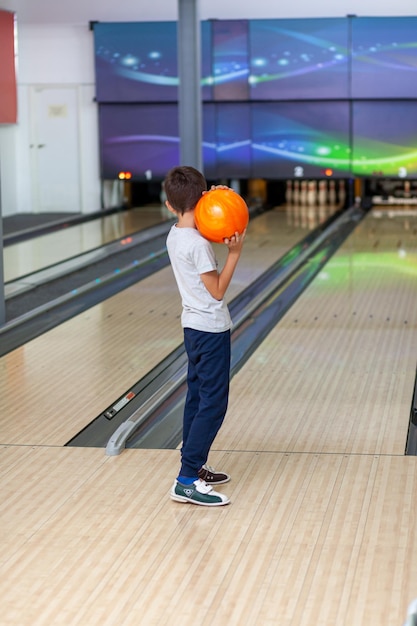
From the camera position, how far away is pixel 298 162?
37.6 feet

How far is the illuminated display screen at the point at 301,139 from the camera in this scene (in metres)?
11.3

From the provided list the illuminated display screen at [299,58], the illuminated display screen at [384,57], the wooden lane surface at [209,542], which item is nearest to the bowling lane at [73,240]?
the illuminated display screen at [299,58]

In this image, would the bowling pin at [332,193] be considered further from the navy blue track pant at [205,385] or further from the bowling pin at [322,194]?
the navy blue track pant at [205,385]

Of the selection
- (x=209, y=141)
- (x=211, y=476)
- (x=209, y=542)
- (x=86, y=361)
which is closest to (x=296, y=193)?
(x=209, y=141)

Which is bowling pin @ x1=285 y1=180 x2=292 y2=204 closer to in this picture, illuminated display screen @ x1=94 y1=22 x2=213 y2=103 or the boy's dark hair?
illuminated display screen @ x1=94 y1=22 x2=213 y2=103

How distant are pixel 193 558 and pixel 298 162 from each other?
8885 millimetres

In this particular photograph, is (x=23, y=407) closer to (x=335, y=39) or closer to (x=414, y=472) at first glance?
(x=414, y=472)

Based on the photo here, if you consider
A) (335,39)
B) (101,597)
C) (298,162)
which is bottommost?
(101,597)

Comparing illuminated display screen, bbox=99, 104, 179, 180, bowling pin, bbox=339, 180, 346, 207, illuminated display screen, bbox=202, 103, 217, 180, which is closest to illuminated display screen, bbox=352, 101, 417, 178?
bowling pin, bbox=339, 180, 346, 207

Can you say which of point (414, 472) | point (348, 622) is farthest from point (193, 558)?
point (414, 472)

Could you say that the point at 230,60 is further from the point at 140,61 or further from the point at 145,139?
the point at 145,139

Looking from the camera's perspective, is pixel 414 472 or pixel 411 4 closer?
pixel 414 472

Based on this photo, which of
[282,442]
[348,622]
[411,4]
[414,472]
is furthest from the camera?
[411,4]

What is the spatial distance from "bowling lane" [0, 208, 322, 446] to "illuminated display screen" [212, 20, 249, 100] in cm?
415
